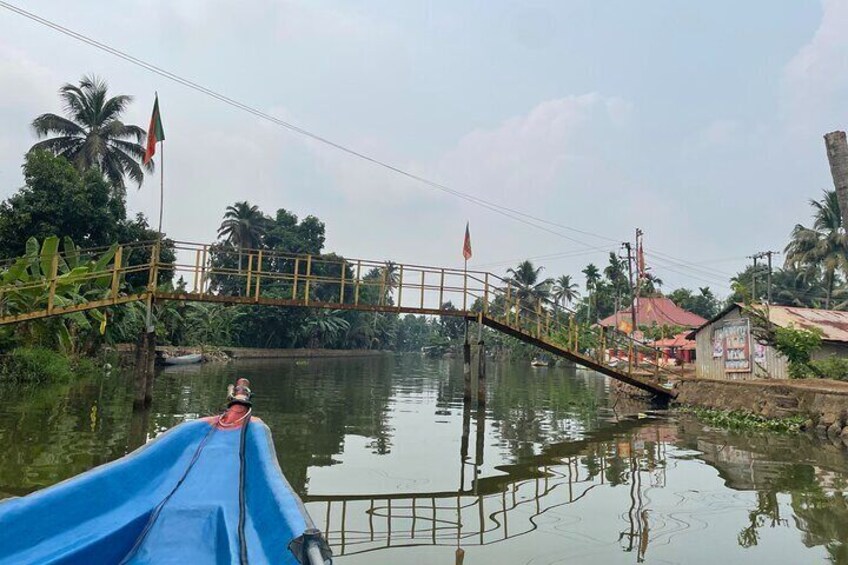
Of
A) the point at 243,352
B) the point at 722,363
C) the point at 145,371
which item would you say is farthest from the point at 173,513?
the point at 243,352

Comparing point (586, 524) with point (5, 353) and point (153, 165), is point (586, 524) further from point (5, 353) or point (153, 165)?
point (153, 165)

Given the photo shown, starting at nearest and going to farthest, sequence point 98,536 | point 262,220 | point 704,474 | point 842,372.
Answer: point 98,536 < point 704,474 < point 842,372 < point 262,220

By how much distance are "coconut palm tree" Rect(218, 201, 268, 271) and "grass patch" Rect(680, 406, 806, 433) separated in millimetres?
52319

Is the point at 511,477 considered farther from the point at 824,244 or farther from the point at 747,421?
the point at 824,244

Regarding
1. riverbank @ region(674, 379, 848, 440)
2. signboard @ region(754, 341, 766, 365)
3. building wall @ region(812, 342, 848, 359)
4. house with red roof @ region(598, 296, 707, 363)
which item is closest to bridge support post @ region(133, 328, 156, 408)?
riverbank @ region(674, 379, 848, 440)

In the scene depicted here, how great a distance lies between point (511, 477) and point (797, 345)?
1289 centimetres

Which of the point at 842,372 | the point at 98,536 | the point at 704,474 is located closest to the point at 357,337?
the point at 842,372

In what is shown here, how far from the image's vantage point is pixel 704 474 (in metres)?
9.55

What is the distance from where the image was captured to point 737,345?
67.5 ft

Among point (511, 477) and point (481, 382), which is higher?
point (481, 382)

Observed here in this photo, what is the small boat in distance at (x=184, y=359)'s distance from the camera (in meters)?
33.8

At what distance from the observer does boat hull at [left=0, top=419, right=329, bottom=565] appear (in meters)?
3.85

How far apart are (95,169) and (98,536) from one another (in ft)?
98.0

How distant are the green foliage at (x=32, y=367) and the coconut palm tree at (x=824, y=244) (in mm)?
46495
